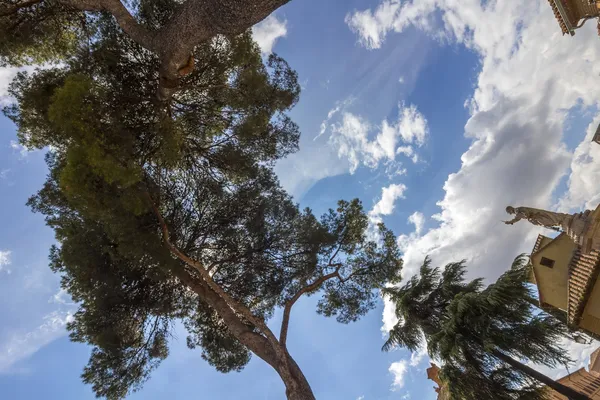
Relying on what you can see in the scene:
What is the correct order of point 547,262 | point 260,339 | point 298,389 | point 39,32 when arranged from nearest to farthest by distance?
point 298,389 → point 260,339 → point 39,32 → point 547,262

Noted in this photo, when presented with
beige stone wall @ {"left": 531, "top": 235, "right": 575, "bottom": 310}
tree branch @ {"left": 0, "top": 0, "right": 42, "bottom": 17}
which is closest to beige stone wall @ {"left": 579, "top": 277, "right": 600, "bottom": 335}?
beige stone wall @ {"left": 531, "top": 235, "right": 575, "bottom": 310}

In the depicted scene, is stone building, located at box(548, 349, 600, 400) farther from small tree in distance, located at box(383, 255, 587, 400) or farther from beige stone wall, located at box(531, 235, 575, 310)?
small tree in distance, located at box(383, 255, 587, 400)

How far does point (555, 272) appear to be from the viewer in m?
11.4

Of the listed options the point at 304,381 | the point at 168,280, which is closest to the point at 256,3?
the point at 304,381

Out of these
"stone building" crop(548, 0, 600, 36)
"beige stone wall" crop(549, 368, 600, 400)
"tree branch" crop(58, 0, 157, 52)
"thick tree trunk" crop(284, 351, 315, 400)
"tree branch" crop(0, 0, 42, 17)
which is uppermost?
"tree branch" crop(0, 0, 42, 17)

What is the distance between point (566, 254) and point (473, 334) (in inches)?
243

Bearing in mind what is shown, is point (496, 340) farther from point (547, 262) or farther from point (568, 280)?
point (547, 262)

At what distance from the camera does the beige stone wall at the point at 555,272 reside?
11.1 metres

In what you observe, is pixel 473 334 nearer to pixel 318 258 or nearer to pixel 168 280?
pixel 318 258

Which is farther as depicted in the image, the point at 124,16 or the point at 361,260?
the point at 361,260

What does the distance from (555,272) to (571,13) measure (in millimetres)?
13030

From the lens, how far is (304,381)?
24.5ft

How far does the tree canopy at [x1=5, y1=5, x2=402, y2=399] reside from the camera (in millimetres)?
8500

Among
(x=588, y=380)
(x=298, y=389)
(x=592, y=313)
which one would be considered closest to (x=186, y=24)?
(x=298, y=389)
